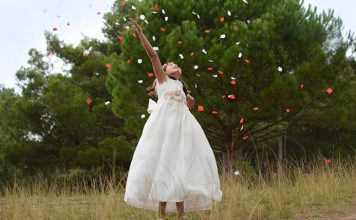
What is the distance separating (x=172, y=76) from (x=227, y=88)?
798cm

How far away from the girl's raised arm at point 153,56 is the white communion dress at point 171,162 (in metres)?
0.16

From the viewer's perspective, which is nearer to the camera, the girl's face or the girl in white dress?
the girl in white dress

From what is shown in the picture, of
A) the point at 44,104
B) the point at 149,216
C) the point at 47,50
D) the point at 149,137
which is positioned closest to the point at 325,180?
the point at 149,216

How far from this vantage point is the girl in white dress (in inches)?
185

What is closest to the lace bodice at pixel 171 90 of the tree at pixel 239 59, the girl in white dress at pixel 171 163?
the girl in white dress at pixel 171 163

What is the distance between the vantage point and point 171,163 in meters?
4.73

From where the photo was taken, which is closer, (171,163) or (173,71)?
(171,163)

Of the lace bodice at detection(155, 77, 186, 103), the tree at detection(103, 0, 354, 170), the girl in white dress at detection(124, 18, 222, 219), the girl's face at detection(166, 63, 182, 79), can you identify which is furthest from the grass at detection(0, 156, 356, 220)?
the tree at detection(103, 0, 354, 170)

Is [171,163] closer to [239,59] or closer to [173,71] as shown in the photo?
Result: [173,71]

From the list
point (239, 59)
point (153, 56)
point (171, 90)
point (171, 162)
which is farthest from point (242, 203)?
point (239, 59)

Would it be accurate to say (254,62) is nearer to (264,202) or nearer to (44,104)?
(264,202)

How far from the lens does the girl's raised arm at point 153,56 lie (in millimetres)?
4848

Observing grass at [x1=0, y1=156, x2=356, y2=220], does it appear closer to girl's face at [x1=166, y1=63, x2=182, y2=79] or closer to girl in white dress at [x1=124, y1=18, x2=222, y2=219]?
girl in white dress at [x1=124, y1=18, x2=222, y2=219]

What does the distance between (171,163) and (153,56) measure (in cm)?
93
